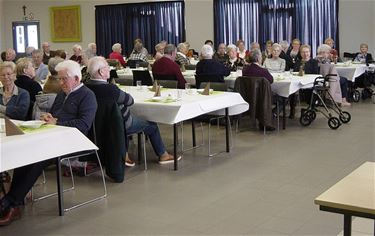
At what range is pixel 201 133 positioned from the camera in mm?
A: 6492

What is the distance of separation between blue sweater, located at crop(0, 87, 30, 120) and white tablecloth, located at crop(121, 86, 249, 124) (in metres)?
1.01

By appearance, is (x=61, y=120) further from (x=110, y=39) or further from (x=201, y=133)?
(x=110, y=39)

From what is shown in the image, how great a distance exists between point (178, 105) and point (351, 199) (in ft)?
9.18

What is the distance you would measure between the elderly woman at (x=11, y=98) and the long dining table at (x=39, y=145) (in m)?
0.74

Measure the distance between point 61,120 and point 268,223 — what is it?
1741 millimetres

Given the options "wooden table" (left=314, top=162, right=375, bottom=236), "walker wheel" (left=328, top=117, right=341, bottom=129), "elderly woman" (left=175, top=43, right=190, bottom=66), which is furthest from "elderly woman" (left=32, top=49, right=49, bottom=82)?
"wooden table" (left=314, top=162, right=375, bottom=236)

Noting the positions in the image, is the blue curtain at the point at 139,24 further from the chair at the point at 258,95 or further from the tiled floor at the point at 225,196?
the tiled floor at the point at 225,196

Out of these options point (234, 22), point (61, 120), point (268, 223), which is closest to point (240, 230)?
point (268, 223)

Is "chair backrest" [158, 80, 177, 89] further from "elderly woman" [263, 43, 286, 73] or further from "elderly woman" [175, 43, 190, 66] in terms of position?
"elderly woman" [175, 43, 190, 66]

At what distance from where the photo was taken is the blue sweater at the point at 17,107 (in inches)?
173

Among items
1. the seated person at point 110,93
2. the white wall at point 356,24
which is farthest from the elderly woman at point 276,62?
the white wall at point 356,24

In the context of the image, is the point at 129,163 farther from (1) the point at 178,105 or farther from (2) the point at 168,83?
(2) the point at 168,83

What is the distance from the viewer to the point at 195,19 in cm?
1283

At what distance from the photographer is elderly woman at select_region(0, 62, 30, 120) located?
4.41 m
